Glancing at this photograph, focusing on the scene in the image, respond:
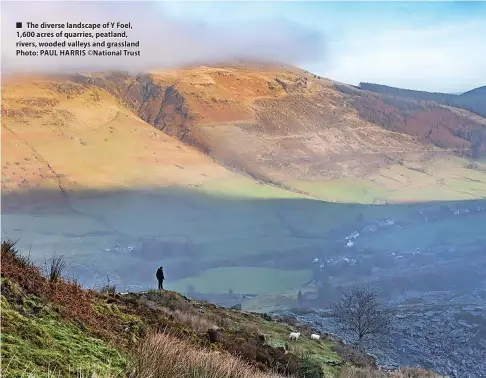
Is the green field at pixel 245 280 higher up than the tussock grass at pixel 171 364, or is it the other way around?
the tussock grass at pixel 171 364

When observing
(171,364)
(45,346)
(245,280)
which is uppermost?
(45,346)

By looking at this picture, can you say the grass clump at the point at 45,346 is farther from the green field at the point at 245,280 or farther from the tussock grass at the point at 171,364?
the green field at the point at 245,280

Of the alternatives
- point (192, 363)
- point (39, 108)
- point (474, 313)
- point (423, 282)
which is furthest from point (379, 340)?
Result: point (39, 108)

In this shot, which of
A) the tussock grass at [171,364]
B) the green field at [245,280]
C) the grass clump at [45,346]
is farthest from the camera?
the green field at [245,280]

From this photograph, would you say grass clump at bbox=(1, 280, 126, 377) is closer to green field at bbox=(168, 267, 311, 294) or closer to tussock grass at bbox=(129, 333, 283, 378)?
tussock grass at bbox=(129, 333, 283, 378)

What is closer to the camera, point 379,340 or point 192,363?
point 192,363

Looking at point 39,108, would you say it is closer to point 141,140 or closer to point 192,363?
point 141,140

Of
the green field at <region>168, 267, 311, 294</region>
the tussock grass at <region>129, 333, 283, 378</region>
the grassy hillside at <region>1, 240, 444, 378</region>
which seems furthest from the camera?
the green field at <region>168, 267, 311, 294</region>

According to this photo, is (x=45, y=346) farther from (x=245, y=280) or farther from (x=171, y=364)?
(x=245, y=280)

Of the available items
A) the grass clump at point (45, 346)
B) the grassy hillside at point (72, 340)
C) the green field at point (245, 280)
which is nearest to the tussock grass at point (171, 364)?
the grassy hillside at point (72, 340)

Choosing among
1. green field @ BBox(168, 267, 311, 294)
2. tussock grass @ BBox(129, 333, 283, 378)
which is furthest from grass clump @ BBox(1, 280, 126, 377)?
green field @ BBox(168, 267, 311, 294)

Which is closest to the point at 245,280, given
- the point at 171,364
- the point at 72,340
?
the point at 72,340
